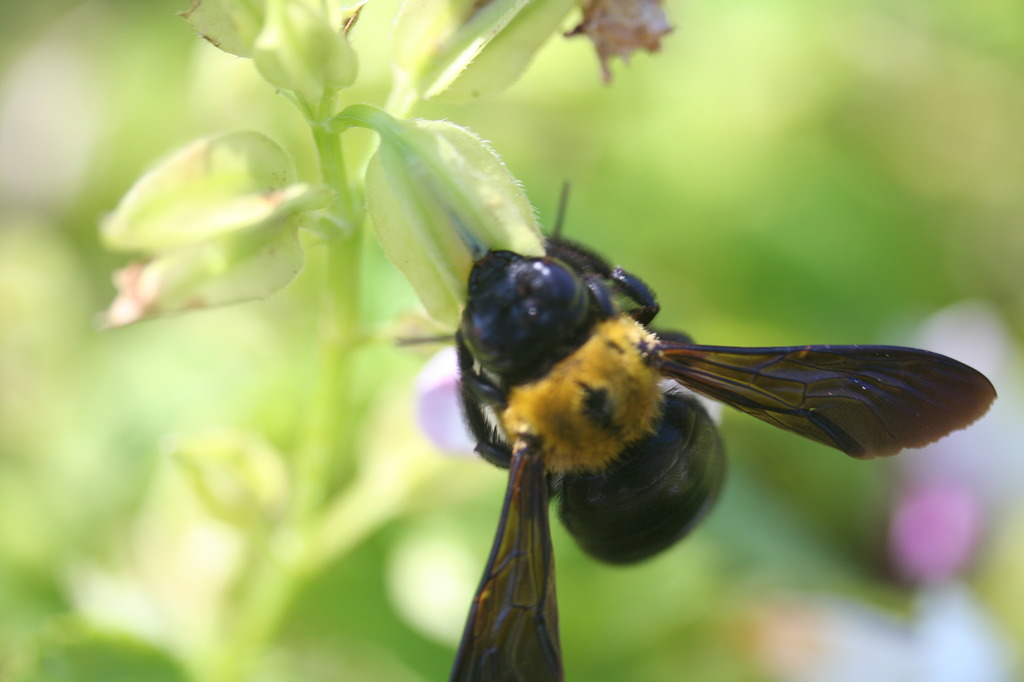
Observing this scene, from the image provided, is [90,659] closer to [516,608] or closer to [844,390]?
[516,608]

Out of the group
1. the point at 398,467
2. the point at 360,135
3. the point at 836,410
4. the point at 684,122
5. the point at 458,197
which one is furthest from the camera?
the point at 684,122

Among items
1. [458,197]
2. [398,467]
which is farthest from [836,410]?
[398,467]

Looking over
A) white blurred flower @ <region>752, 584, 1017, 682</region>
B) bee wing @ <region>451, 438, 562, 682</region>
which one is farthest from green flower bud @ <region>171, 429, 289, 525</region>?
white blurred flower @ <region>752, 584, 1017, 682</region>

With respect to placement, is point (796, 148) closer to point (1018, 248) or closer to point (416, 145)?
point (1018, 248)

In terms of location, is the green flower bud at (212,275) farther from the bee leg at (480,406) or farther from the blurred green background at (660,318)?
the blurred green background at (660,318)

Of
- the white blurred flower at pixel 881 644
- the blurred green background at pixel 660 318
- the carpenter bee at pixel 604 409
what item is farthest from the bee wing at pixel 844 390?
the white blurred flower at pixel 881 644

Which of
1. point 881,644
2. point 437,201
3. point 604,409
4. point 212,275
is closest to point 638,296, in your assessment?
point 604,409
